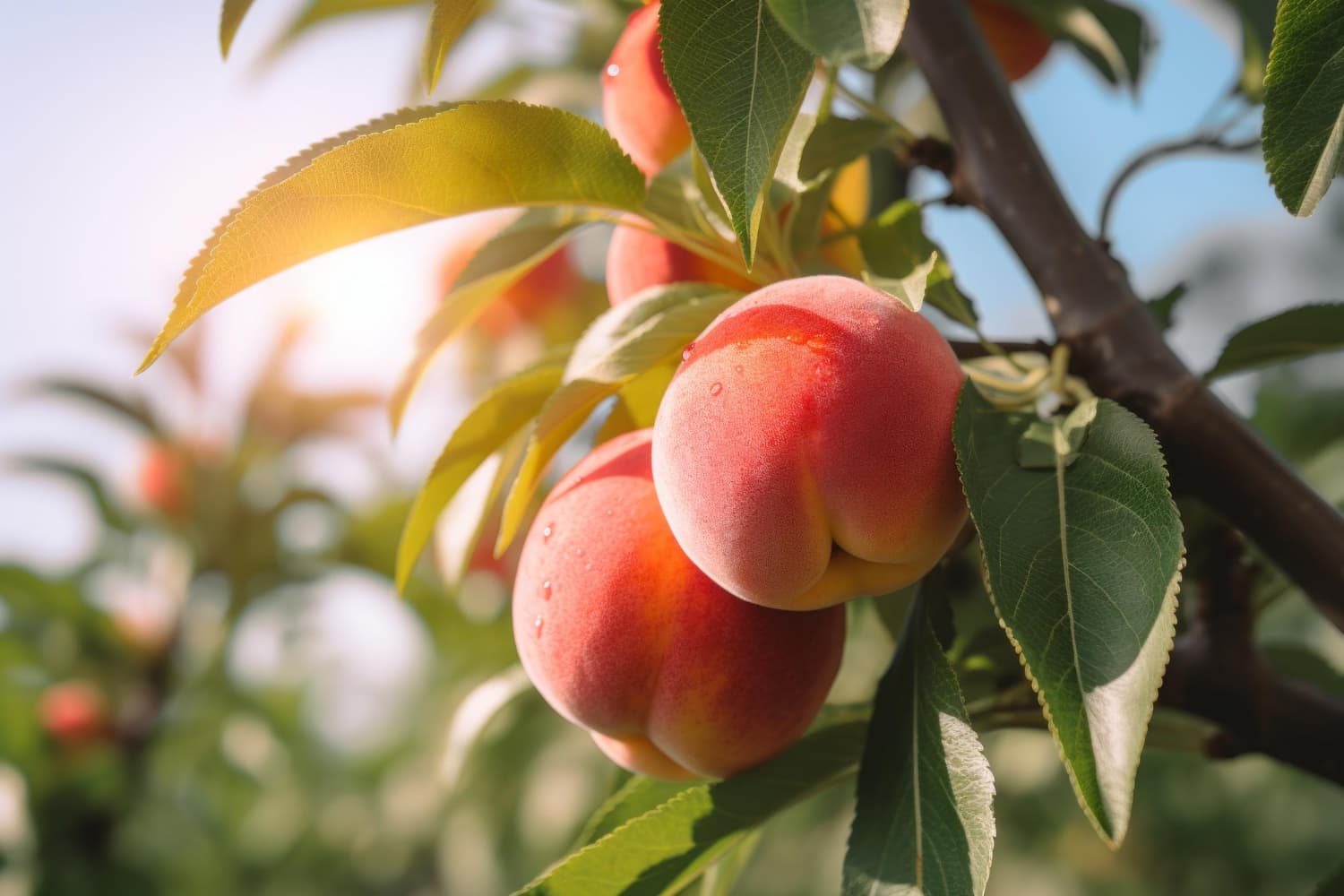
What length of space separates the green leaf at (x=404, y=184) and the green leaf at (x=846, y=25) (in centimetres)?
21

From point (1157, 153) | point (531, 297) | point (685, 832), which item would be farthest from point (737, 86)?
point (531, 297)

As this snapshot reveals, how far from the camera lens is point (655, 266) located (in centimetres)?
Result: 71

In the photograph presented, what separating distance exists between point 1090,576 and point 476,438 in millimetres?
380

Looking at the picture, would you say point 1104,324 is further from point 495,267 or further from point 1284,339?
point 495,267

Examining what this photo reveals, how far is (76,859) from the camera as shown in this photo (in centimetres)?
172

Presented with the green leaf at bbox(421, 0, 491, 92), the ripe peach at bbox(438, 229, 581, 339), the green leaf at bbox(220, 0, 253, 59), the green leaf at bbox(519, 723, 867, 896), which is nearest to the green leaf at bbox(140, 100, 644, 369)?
the green leaf at bbox(421, 0, 491, 92)

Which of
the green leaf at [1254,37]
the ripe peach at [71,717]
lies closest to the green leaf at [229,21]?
the green leaf at [1254,37]

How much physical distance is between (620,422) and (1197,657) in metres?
0.41

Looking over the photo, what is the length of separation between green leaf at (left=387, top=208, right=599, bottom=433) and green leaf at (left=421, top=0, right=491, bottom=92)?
6.0 inches

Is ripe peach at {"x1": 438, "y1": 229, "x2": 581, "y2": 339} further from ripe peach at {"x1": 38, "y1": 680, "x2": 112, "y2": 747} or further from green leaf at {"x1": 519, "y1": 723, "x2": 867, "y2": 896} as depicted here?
green leaf at {"x1": 519, "y1": 723, "x2": 867, "y2": 896}

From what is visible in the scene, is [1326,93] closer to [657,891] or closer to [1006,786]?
[657,891]

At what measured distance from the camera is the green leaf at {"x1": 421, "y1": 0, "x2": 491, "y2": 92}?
53 cm

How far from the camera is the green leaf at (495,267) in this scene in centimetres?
71

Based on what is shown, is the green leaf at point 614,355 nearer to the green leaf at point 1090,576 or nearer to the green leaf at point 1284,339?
the green leaf at point 1090,576
